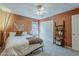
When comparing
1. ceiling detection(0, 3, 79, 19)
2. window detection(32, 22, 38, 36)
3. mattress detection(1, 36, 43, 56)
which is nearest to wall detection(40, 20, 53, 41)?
window detection(32, 22, 38, 36)

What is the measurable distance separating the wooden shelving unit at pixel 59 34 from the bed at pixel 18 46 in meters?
0.51

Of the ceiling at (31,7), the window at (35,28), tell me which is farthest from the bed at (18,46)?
the ceiling at (31,7)

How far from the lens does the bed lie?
2029mm

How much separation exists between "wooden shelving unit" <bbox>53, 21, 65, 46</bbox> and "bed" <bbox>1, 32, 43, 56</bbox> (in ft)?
1.69

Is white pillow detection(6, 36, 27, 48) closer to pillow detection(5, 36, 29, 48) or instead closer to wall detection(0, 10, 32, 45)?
pillow detection(5, 36, 29, 48)

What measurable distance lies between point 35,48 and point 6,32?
762 mm

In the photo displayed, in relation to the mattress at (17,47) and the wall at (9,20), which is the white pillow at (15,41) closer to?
the mattress at (17,47)

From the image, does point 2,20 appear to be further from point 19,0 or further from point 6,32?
point 19,0

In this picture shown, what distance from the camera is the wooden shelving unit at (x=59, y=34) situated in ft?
7.59

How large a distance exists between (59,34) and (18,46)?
3.37 ft

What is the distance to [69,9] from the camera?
220cm

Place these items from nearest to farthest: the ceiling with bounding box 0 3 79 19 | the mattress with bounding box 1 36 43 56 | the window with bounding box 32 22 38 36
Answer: the mattress with bounding box 1 36 43 56 < the ceiling with bounding box 0 3 79 19 < the window with bounding box 32 22 38 36

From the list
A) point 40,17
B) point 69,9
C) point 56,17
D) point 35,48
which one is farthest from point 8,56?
point 69,9

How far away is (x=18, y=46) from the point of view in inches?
81.5
